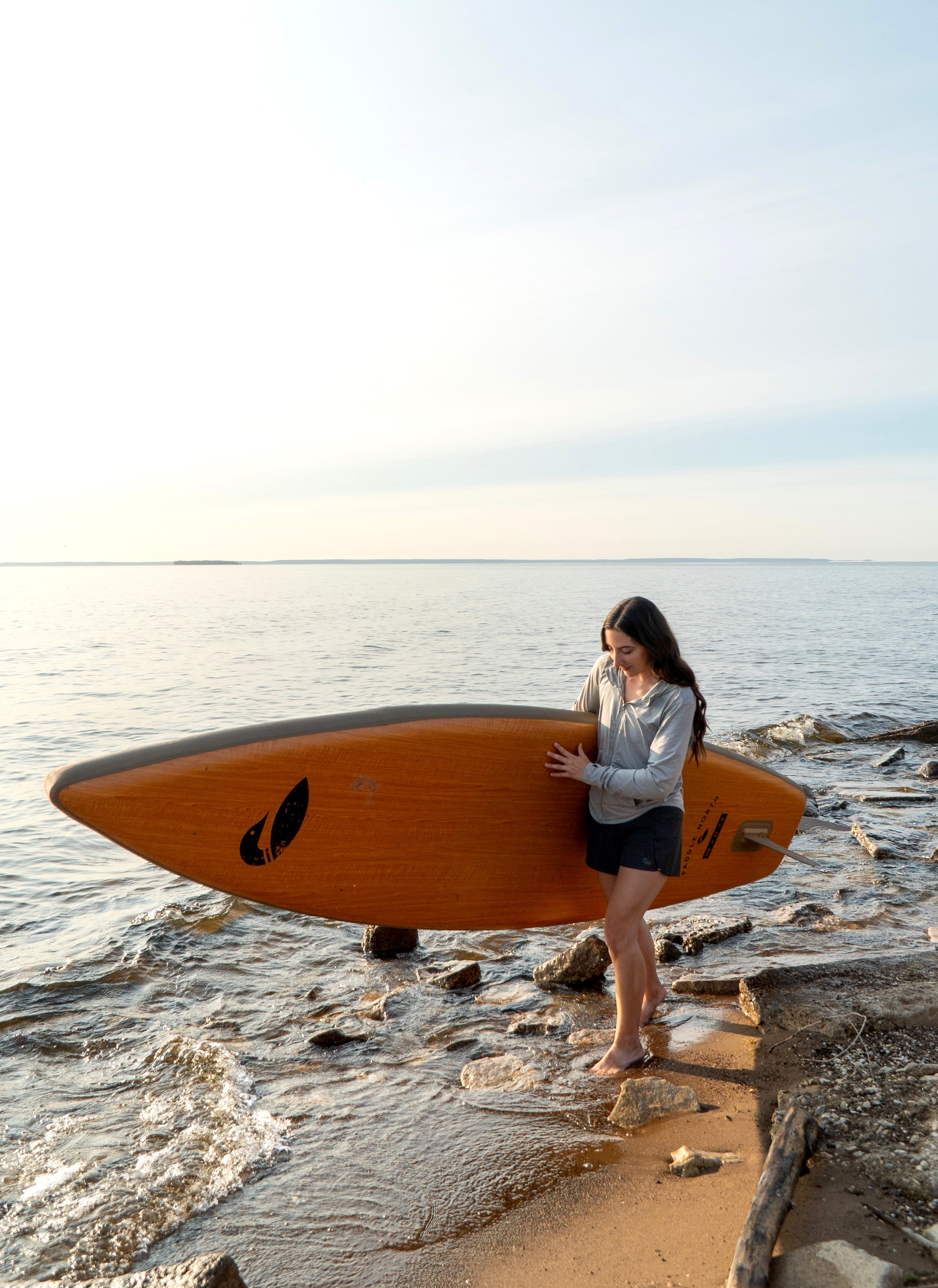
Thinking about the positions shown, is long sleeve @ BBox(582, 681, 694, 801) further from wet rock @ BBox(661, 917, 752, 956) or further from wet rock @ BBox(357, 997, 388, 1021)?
wet rock @ BBox(661, 917, 752, 956)

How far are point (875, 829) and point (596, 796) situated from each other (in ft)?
16.1

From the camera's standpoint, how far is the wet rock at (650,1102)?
325 cm

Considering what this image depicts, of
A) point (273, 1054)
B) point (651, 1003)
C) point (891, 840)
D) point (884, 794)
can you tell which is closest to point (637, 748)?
point (651, 1003)

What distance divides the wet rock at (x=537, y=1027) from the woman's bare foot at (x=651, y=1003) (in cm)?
36

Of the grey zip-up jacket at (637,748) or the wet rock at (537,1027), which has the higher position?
the grey zip-up jacket at (637,748)

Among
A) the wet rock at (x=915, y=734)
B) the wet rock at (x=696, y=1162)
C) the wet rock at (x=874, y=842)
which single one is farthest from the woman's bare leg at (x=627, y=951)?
the wet rock at (x=915, y=734)

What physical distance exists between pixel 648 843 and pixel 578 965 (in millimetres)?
1414

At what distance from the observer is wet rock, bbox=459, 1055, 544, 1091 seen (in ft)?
11.9

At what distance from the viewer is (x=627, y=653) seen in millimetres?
3324

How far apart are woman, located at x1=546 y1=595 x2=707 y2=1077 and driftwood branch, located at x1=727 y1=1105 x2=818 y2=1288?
34.1 inches

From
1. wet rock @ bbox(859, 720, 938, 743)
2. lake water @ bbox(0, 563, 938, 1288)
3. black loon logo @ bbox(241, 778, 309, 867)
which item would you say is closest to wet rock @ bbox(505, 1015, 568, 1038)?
lake water @ bbox(0, 563, 938, 1288)

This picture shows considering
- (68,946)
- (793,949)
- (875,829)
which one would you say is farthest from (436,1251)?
(875,829)

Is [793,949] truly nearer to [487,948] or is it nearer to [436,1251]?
[487,948]

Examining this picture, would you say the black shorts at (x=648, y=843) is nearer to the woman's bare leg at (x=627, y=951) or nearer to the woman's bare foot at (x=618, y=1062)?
the woman's bare leg at (x=627, y=951)
